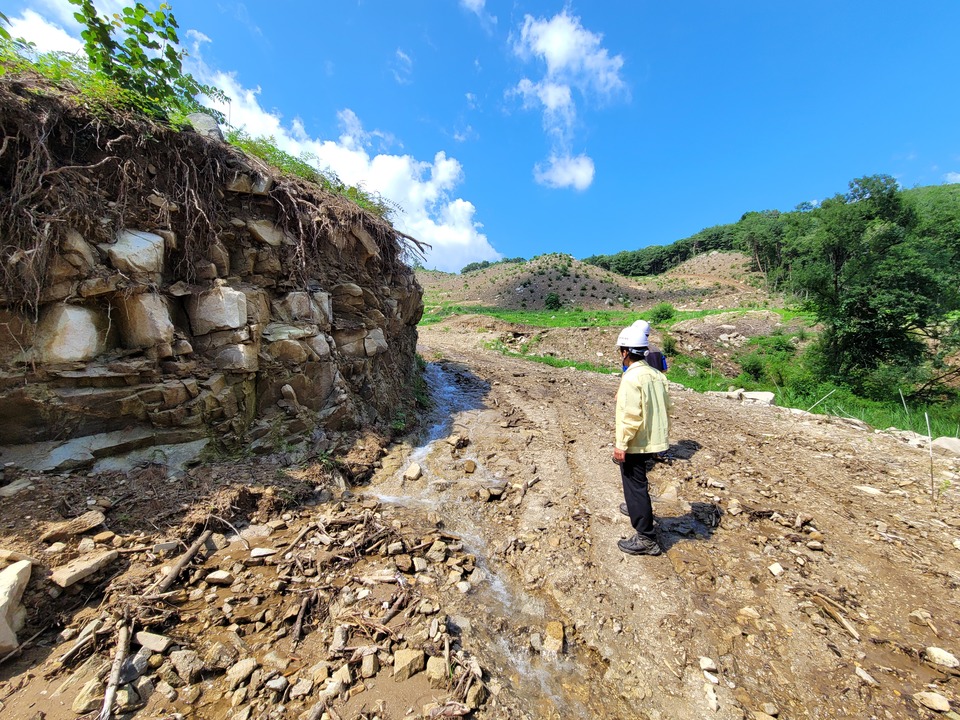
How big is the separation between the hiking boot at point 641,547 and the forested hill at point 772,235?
20416mm

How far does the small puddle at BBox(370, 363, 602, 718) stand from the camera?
9.07ft

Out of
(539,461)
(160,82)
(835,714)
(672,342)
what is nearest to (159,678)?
(835,714)

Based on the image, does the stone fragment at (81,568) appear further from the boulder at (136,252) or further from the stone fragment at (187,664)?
the boulder at (136,252)

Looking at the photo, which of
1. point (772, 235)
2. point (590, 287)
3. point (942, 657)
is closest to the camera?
point (942, 657)

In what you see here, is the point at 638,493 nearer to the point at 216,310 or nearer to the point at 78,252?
the point at 216,310

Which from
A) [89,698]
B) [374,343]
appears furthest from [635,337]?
[374,343]

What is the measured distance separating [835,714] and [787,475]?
14.4ft

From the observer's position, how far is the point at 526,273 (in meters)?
64.5

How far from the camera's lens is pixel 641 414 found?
4152mm

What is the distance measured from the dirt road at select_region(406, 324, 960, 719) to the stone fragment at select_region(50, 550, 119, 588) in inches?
121

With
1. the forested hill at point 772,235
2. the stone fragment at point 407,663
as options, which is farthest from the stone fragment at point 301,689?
the forested hill at point 772,235

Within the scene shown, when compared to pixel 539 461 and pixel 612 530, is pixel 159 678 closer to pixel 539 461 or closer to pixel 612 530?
pixel 612 530

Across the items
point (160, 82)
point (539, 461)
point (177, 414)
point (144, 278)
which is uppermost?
point (160, 82)

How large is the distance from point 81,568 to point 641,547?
17.2 feet
